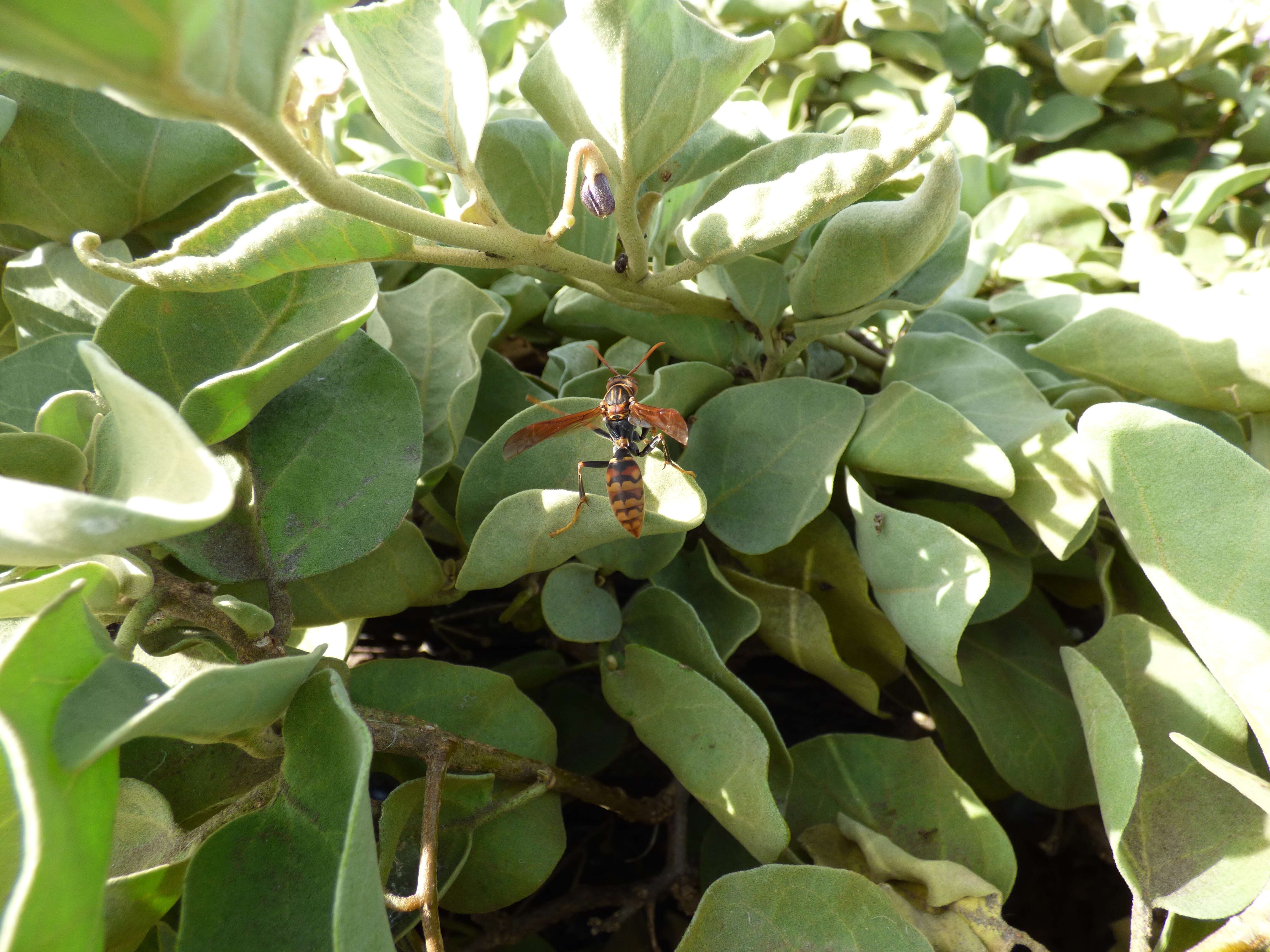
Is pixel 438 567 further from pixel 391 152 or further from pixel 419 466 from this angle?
pixel 391 152

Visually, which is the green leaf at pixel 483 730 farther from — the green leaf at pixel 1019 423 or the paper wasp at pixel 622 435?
the green leaf at pixel 1019 423

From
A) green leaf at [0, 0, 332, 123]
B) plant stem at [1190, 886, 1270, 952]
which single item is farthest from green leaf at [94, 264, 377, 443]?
plant stem at [1190, 886, 1270, 952]

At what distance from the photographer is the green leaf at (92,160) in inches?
28.6

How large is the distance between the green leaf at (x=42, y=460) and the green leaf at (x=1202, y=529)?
646mm

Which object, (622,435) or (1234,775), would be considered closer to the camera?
(1234,775)

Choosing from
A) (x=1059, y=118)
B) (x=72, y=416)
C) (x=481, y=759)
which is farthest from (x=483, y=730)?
(x=1059, y=118)

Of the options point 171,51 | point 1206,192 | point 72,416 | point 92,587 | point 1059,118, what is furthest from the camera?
point 1059,118

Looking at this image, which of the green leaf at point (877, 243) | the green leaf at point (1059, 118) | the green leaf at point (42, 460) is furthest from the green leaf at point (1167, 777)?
the green leaf at point (1059, 118)

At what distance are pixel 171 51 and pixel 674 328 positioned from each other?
0.52 metres

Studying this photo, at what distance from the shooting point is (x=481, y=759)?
0.64 metres

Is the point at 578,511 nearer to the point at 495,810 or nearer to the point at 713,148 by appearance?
the point at 495,810

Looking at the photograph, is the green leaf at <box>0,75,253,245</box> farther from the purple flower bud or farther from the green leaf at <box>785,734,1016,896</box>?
the green leaf at <box>785,734,1016,896</box>

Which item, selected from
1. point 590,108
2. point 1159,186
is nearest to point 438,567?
point 590,108

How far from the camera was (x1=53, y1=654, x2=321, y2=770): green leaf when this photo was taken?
0.39 metres
